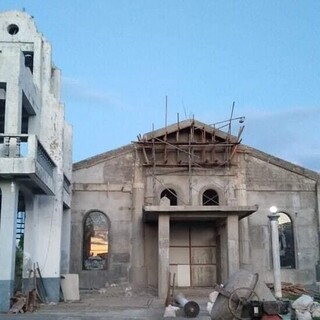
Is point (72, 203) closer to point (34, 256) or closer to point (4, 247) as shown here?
point (34, 256)

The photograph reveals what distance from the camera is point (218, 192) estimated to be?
2553 cm

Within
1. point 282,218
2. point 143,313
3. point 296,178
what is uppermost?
point 296,178

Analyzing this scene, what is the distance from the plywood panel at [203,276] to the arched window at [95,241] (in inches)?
163

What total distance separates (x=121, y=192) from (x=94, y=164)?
74.4 inches

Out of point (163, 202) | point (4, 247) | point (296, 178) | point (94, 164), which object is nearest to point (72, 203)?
point (94, 164)

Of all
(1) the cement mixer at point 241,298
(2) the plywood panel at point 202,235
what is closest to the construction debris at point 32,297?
(1) the cement mixer at point 241,298

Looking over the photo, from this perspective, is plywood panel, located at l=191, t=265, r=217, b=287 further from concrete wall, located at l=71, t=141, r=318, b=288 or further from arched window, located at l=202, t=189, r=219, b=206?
arched window, located at l=202, t=189, r=219, b=206

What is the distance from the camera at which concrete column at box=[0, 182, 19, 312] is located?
15.7 metres

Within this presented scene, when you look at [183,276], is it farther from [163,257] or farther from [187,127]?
[187,127]

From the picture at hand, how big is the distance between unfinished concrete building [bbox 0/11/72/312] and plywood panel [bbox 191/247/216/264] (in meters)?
6.95

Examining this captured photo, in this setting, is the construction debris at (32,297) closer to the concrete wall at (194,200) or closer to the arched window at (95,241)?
the concrete wall at (194,200)

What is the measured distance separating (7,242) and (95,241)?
9.23 m

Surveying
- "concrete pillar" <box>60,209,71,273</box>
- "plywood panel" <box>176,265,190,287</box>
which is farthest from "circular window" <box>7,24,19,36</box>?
"plywood panel" <box>176,265,190,287</box>

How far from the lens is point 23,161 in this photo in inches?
618
